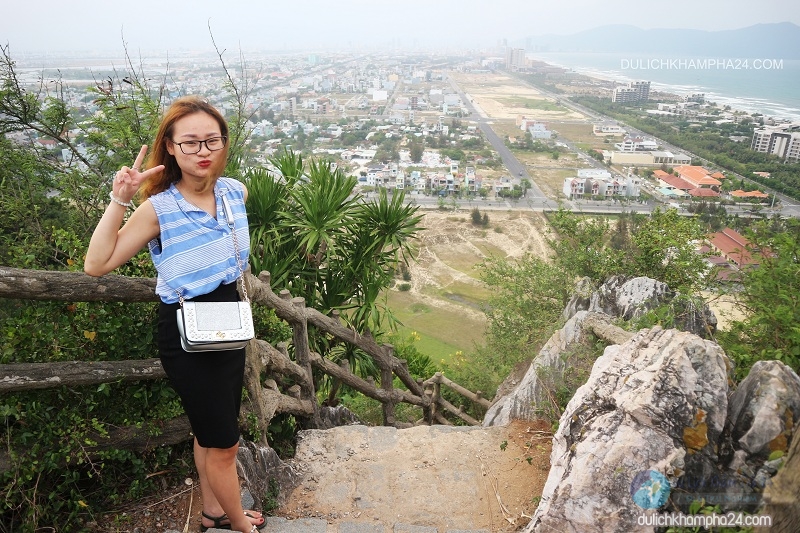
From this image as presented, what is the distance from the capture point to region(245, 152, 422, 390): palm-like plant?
→ 172 inches

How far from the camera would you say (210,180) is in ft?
5.63

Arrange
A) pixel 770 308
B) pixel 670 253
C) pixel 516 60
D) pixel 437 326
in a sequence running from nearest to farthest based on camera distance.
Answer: pixel 770 308
pixel 670 253
pixel 437 326
pixel 516 60

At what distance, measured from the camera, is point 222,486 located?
6.13 feet

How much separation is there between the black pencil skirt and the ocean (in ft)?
85.1

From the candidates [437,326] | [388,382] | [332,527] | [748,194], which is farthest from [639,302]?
[748,194]

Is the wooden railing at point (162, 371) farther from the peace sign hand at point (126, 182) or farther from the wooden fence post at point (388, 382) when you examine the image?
the peace sign hand at point (126, 182)

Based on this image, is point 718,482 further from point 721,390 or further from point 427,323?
point 427,323

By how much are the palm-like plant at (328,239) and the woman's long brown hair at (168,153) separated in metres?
2.54

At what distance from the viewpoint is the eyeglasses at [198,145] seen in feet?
5.40

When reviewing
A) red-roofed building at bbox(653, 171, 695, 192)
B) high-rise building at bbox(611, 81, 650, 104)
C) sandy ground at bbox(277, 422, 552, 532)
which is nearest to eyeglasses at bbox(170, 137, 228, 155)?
sandy ground at bbox(277, 422, 552, 532)

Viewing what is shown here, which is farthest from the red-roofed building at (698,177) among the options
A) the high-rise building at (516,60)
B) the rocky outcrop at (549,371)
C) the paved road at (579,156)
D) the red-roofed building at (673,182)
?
the high-rise building at (516,60)

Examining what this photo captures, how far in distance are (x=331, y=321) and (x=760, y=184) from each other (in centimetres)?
1988

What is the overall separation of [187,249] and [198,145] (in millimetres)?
333

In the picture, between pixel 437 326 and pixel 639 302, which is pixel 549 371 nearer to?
pixel 639 302
